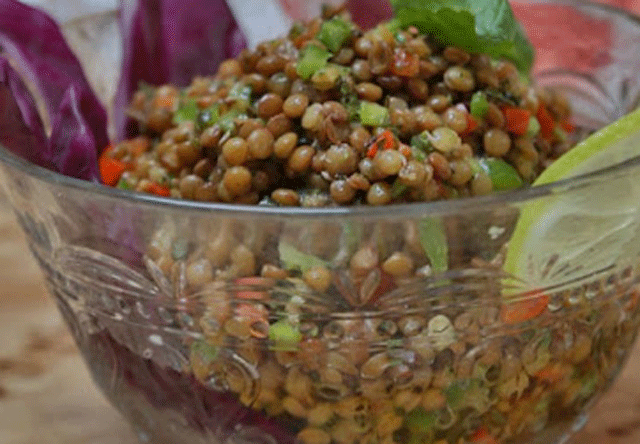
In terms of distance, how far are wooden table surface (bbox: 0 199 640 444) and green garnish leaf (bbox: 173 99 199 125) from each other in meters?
0.30

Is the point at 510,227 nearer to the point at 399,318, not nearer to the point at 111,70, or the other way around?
the point at 399,318

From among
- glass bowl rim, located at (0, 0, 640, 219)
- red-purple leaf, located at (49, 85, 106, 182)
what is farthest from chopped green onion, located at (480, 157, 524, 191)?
red-purple leaf, located at (49, 85, 106, 182)

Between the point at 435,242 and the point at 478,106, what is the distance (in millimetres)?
192

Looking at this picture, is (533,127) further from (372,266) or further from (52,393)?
(52,393)

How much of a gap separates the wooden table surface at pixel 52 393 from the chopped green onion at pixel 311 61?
406mm

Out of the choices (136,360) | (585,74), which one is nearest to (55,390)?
(136,360)

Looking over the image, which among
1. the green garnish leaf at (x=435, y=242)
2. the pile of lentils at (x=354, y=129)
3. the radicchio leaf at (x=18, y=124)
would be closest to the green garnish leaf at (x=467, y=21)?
the pile of lentils at (x=354, y=129)

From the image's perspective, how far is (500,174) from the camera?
3.00 feet

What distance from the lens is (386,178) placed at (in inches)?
33.7

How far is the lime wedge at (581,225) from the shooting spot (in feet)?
2.67

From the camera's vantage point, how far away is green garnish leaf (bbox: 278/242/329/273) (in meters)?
0.80

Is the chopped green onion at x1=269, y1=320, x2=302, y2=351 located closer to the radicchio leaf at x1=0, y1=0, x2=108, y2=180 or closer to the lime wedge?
the lime wedge

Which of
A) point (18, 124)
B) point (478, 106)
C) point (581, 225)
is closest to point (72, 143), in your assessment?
point (18, 124)

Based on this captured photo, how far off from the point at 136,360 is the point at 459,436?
0.87 feet
